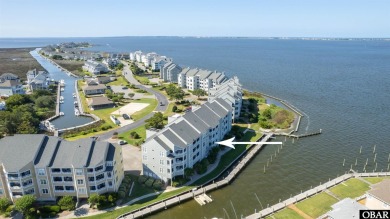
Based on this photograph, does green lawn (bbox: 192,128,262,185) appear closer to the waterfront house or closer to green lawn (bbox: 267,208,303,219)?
green lawn (bbox: 267,208,303,219)

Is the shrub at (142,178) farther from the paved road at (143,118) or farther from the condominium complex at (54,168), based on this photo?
the paved road at (143,118)

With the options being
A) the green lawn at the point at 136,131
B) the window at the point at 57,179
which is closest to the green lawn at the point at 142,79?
the green lawn at the point at 136,131

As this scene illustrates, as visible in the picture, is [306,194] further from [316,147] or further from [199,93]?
[199,93]

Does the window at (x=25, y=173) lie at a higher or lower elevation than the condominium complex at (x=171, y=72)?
lower

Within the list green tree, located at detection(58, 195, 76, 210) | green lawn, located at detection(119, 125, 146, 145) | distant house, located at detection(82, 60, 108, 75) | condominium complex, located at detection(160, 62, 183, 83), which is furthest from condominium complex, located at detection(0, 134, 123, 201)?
distant house, located at detection(82, 60, 108, 75)

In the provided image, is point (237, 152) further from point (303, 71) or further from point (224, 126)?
point (303, 71)

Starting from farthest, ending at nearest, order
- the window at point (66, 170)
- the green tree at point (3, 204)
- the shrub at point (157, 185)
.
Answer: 1. the shrub at point (157, 185)
2. the window at point (66, 170)
3. the green tree at point (3, 204)

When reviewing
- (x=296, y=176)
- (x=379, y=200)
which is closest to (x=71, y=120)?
(x=296, y=176)
